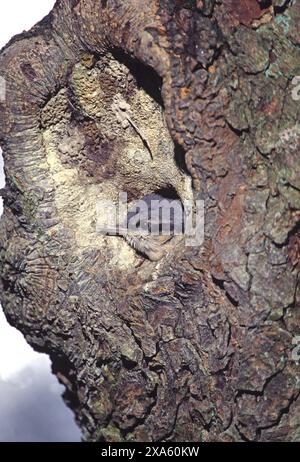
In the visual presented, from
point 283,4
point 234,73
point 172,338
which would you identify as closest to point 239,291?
point 172,338

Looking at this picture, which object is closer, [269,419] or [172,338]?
[269,419]

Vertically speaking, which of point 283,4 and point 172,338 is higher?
point 283,4

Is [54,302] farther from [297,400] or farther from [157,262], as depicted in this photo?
[297,400]

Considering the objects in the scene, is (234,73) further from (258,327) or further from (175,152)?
(258,327)

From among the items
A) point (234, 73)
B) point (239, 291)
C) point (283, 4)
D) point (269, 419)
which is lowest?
point (269, 419)
